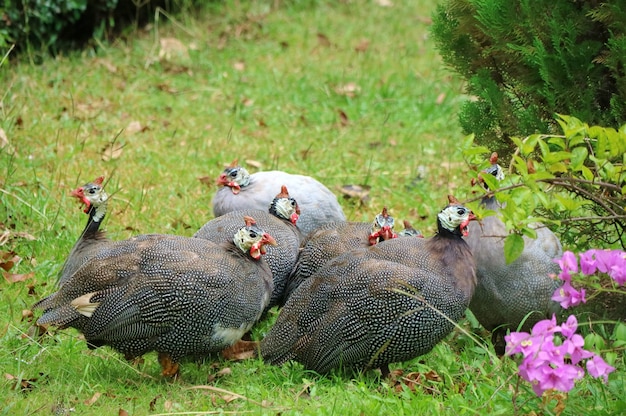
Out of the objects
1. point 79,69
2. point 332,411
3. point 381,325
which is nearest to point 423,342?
point 381,325

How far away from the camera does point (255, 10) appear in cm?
898

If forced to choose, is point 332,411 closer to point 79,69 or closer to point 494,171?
point 494,171

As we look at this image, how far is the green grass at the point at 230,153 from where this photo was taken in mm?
3611

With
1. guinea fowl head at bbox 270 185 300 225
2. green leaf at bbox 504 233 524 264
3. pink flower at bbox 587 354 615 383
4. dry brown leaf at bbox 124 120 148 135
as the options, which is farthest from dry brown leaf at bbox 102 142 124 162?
pink flower at bbox 587 354 615 383

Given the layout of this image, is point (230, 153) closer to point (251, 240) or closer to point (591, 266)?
point (251, 240)

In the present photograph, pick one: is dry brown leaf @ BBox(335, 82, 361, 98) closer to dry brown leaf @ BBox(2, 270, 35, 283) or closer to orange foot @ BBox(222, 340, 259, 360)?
dry brown leaf @ BBox(2, 270, 35, 283)

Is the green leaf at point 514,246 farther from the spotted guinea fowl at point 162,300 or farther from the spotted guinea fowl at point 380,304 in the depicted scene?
the spotted guinea fowl at point 162,300

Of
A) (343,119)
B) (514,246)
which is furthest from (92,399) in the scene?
(343,119)

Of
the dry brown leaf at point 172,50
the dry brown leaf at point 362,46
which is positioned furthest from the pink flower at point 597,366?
the dry brown leaf at point 362,46

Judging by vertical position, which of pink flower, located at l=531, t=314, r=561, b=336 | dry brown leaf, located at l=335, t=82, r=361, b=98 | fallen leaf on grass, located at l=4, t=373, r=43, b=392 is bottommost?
dry brown leaf, located at l=335, t=82, r=361, b=98

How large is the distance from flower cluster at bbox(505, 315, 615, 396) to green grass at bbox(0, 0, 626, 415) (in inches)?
14.6

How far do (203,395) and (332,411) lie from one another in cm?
69

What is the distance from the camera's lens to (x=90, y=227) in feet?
14.6

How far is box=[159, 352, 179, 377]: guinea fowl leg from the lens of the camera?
12.5 ft
